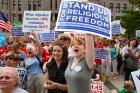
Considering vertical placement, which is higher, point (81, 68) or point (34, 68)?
point (81, 68)

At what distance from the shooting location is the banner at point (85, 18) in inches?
240

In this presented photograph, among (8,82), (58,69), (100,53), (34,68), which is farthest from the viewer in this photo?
(100,53)

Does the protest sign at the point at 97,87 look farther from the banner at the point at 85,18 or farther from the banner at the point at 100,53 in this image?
the banner at the point at 100,53

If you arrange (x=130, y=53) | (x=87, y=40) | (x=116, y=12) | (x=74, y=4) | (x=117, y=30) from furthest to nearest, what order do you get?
(x=116, y=12) < (x=117, y=30) < (x=130, y=53) < (x=74, y=4) < (x=87, y=40)

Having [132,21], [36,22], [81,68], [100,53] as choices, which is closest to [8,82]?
[81,68]

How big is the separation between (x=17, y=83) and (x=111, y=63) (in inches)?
512

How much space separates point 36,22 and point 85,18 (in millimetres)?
6237

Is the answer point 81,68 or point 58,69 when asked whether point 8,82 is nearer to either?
point 81,68

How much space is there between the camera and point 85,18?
6.18 m

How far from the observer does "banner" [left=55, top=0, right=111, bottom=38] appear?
6.10 metres

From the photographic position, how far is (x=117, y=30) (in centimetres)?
1841

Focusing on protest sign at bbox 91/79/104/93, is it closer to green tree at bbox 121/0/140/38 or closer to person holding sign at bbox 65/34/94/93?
person holding sign at bbox 65/34/94/93

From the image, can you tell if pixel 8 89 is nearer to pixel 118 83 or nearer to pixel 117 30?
pixel 118 83

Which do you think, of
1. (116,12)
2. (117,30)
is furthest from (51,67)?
(116,12)
